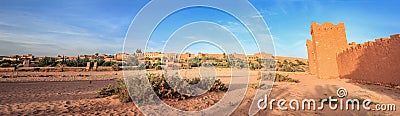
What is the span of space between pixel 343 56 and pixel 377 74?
11.7 ft

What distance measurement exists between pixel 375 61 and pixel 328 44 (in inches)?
175

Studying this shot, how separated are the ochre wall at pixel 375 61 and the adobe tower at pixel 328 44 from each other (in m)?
0.79

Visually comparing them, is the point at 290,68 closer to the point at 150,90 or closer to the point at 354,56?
the point at 354,56

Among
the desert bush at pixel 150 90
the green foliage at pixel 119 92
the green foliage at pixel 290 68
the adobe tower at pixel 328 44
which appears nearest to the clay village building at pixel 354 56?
the adobe tower at pixel 328 44

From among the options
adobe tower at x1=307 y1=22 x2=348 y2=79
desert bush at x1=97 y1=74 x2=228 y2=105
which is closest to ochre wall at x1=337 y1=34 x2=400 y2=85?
adobe tower at x1=307 y1=22 x2=348 y2=79

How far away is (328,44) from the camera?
14445 millimetres

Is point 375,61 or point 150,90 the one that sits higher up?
point 375,61

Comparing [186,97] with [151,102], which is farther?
[186,97]

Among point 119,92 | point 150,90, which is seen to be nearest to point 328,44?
point 150,90

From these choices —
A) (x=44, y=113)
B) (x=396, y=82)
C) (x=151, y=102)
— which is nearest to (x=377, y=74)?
(x=396, y=82)

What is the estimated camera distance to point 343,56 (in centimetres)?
1357

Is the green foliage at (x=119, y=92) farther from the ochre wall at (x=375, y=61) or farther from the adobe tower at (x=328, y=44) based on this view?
the adobe tower at (x=328, y=44)

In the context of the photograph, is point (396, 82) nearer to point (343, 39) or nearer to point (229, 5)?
point (343, 39)

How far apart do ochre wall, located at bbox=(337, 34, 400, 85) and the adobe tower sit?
2.60 ft
